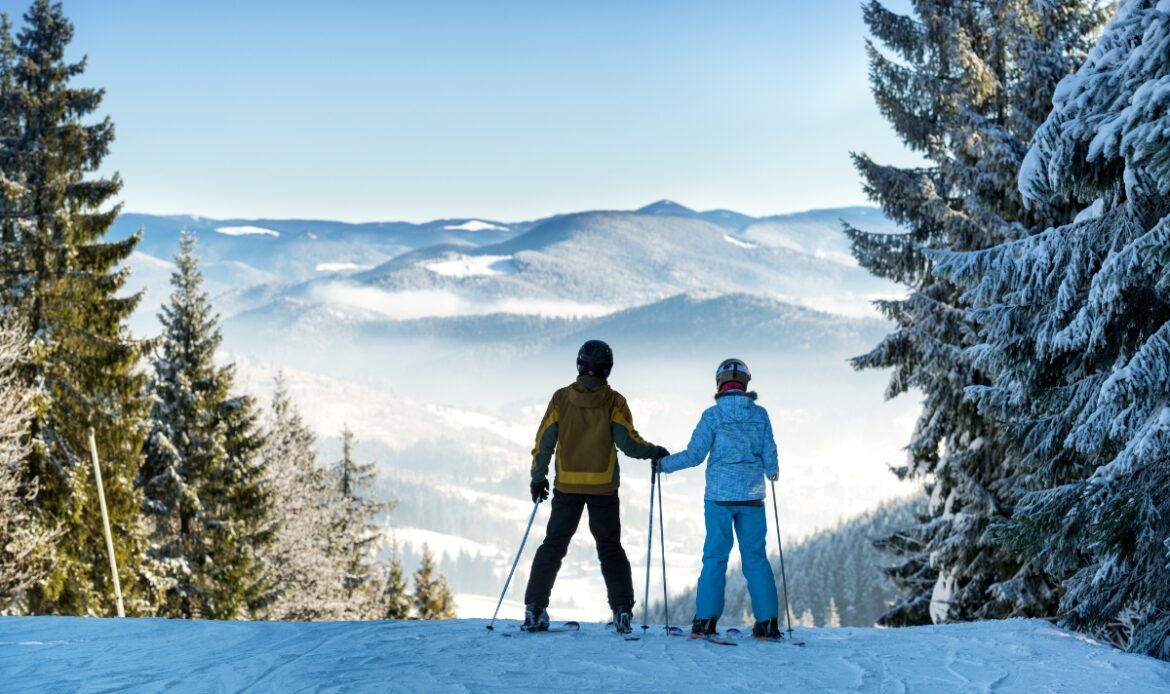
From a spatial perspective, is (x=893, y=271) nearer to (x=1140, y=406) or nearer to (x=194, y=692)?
(x=1140, y=406)

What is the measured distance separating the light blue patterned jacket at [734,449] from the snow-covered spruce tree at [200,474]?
746 inches

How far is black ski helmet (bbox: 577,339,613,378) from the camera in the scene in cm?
811

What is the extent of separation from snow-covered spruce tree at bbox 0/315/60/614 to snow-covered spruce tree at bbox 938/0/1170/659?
1704cm

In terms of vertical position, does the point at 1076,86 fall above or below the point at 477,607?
above

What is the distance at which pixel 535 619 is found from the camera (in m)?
8.20

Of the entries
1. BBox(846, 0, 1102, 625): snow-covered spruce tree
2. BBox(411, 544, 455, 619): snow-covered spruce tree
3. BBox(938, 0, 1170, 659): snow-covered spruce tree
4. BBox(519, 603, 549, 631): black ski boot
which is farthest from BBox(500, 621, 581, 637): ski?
BBox(411, 544, 455, 619): snow-covered spruce tree

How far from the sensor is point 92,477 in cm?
2069

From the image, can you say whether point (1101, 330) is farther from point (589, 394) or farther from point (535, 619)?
point (535, 619)

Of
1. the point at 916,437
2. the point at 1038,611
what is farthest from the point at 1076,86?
the point at 916,437

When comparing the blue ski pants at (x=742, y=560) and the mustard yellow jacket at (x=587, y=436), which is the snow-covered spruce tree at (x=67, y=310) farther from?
the blue ski pants at (x=742, y=560)

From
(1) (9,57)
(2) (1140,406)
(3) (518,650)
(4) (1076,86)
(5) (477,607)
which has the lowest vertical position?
(5) (477,607)

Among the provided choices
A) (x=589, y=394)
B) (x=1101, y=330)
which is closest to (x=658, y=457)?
Result: (x=589, y=394)

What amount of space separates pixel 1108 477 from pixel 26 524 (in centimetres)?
1952

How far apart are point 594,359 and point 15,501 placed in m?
16.1
